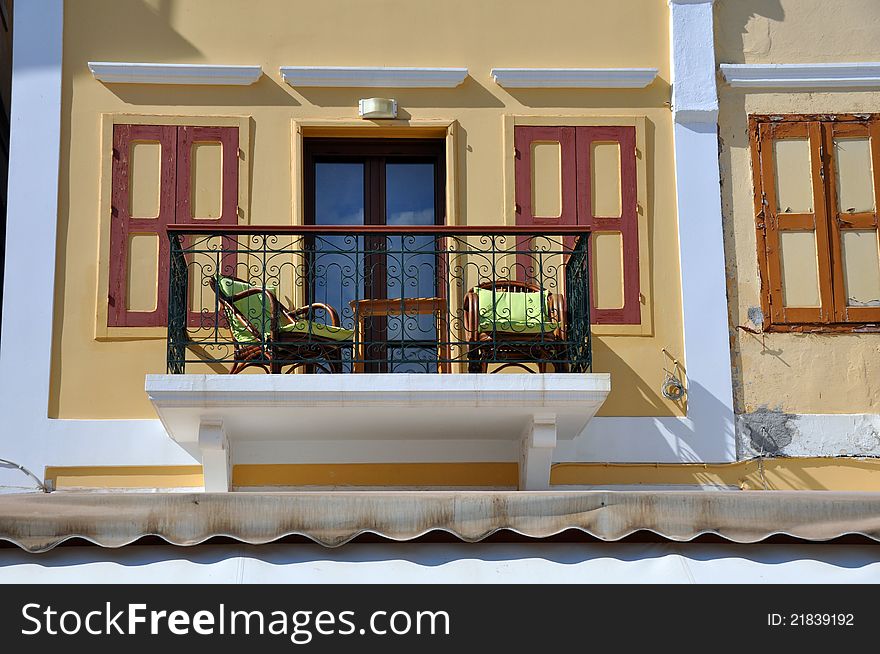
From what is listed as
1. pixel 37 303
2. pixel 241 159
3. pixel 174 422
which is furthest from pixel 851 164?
pixel 37 303

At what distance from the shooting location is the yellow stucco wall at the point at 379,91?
10.1 m

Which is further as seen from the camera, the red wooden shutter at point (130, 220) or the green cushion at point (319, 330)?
the red wooden shutter at point (130, 220)

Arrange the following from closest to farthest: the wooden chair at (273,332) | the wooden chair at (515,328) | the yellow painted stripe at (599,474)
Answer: the wooden chair at (273,332) → the wooden chair at (515,328) → the yellow painted stripe at (599,474)

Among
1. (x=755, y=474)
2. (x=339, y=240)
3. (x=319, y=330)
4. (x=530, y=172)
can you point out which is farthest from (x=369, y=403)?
(x=755, y=474)

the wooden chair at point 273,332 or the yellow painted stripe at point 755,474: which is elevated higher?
the wooden chair at point 273,332

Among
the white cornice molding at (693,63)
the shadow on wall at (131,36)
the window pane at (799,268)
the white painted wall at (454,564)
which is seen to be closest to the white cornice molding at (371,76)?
the shadow on wall at (131,36)

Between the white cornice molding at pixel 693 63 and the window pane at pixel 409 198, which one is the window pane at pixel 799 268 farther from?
the window pane at pixel 409 198

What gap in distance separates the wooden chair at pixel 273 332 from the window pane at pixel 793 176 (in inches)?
129

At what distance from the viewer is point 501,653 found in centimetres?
730

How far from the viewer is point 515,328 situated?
31.0ft

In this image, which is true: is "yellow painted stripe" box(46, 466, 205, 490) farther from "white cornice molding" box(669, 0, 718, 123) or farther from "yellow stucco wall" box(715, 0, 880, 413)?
"white cornice molding" box(669, 0, 718, 123)

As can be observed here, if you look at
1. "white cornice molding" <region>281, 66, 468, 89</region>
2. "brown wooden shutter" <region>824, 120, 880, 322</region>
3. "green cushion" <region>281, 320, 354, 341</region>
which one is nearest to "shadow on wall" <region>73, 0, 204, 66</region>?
"white cornice molding" <region>281, 66, 468, 89</region>

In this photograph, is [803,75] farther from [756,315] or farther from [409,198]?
[409,198]

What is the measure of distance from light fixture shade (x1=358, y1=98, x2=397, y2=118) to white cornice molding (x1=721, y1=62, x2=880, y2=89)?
238cm
